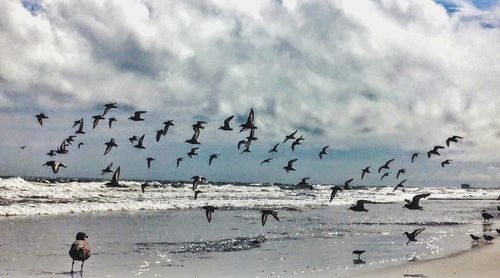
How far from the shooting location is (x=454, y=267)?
1831 cm

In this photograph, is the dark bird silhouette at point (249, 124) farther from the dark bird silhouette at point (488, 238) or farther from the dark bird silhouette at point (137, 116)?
the dark bird silhouette at point (488, 238)

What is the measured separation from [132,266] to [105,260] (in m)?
1.41

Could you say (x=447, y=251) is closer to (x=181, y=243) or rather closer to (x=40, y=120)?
(x=181, y=243)

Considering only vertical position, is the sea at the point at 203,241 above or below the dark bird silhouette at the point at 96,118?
below

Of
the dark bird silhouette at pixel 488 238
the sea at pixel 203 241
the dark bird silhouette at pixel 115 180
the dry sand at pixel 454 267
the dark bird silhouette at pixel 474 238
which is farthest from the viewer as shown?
the dark bird silhouette at pixel 474 238

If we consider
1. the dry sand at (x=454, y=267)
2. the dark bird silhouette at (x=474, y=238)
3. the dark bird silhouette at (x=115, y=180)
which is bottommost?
the dry sand at (x=454, y=267)

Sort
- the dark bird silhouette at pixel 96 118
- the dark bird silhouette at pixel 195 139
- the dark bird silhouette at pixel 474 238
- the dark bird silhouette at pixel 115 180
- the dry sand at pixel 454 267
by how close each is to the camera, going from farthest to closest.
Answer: the dark bird silhouette at pixel 474 238, the dark bird silhouette at pixel 96 118, the dark bird silhouette at pixel 195 139, the dark bird silhouette at pixel 115 180, the dry sand at pixel 454 267

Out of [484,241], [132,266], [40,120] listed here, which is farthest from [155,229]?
[484,241]

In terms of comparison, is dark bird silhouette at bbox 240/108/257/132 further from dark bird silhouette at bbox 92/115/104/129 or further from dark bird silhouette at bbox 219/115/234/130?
dark bird silhouette at bbox 92/115/104/129

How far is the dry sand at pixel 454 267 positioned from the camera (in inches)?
665

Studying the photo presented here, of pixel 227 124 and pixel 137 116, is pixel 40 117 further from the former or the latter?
pixel 227 124

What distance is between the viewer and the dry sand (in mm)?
16891

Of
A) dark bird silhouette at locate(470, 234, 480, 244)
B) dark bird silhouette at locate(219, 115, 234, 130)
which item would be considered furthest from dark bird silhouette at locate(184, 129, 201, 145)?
dark bird silhouette at locate(470, 234, 480, 244)

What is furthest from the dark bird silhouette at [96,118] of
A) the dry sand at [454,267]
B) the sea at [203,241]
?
the dry sand at [454,267]
